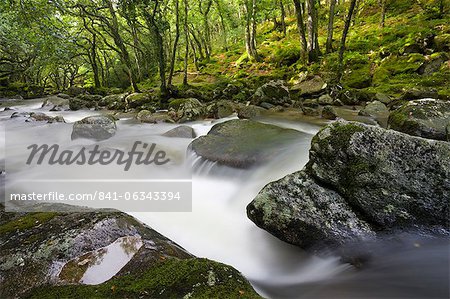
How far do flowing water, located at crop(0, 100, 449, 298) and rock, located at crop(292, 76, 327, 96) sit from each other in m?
7.13

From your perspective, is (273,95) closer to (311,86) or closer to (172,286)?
(311,86)

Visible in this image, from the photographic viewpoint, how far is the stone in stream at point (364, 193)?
3264 mm

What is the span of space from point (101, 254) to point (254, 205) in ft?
6.16

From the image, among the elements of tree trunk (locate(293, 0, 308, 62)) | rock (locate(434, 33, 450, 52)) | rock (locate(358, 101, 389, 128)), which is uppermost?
tree trunk (locate(293, 0, 308, 62))

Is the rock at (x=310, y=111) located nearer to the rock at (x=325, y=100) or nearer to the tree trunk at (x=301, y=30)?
the rock at (x=325, y=100)

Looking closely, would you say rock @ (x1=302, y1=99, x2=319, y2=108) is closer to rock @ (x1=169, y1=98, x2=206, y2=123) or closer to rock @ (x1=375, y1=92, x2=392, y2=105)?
rock @ (x1=375, y1=92, x2=392, y2=105)

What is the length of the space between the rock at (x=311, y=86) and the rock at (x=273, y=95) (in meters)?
1.02

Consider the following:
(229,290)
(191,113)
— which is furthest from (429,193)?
(191,113)

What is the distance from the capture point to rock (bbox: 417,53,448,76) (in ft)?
39.8

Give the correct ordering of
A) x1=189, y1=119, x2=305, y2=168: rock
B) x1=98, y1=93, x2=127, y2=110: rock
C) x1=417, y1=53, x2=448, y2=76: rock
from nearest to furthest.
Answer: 1. x1=189, y1=119, x2=305, y2=168: rock
2. x1=417, y1=53, x2=448, y2=76: rock
3. x1=98, y1=93, x2=127, y2=110: rock

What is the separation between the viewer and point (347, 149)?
3562 mm

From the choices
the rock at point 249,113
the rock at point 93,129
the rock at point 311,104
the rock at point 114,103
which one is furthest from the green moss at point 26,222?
the rock at point 114,103

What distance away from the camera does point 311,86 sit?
525 inches

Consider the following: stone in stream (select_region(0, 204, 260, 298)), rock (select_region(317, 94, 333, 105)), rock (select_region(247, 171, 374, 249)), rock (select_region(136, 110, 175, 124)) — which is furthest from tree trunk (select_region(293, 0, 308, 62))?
stone in stream (select_region(0, 204, 260, 298))
